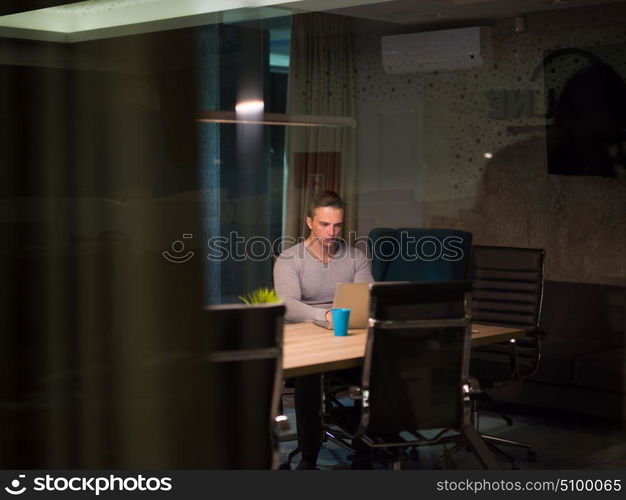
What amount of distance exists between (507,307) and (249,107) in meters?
3.61

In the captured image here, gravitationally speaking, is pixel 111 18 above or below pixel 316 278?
above

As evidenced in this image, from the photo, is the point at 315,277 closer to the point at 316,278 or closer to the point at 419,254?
the point at 316,278

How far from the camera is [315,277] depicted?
454cm

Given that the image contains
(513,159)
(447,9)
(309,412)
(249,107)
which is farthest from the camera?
(513,159)

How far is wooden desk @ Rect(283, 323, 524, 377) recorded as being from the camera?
11.5 ft

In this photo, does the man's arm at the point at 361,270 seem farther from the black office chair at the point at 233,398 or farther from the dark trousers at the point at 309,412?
the black office chair at the point at 233,398

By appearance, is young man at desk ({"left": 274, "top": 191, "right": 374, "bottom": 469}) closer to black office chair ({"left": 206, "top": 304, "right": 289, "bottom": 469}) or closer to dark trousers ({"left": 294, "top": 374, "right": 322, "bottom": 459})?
dark trousers ({"left": 294, "top": 374, "right": 322, "bottom": 459})

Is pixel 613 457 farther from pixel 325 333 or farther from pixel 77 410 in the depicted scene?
pixel 77 410

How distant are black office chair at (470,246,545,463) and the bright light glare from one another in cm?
317

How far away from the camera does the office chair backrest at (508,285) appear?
5176 mm

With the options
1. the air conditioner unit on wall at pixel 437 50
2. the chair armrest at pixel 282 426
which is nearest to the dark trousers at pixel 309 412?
the chair armrest at pixel 282 426

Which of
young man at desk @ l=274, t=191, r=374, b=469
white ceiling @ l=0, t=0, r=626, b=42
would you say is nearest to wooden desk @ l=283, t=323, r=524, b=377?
young man at desk @ l=274, t=191, r=374, b=469

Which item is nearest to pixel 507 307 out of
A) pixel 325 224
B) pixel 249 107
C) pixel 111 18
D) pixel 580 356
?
pixel 580 356

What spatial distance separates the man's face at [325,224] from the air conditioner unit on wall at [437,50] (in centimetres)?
205
